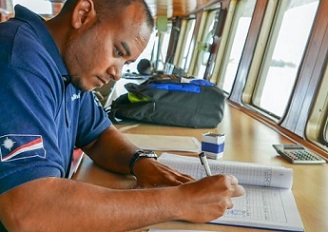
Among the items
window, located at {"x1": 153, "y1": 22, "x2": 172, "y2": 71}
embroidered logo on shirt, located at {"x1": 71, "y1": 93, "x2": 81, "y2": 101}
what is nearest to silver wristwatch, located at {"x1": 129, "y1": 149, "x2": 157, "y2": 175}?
embroidered logo on shirt, located at {"x1": 71, "y1": 93, "x2": 81, "y2": 101}

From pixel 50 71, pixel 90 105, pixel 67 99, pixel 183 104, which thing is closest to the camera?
pixel 50 71

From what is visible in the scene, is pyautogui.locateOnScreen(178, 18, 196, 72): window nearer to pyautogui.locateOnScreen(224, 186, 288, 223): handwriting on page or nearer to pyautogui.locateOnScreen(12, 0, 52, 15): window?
pyautogui.locateOnScreen(12, 0, 52, 15): window

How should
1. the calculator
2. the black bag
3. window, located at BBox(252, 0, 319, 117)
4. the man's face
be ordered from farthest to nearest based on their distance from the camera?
window, located at BBox(252, 0, 319, 117) < the black bag < the calculator < the man's face

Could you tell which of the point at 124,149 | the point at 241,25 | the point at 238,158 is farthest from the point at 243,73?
the point at 124,149

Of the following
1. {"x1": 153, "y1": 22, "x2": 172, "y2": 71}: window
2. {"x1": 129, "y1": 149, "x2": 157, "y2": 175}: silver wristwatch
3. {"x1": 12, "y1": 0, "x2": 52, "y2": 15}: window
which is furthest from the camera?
{"x1": 153, "y1": 22, "x2": 172, "y2": 71}: window

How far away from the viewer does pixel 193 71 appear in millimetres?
5590

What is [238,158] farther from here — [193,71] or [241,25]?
[193,71]

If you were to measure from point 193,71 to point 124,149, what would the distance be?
14.0 ft

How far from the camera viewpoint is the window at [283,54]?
7.48ft

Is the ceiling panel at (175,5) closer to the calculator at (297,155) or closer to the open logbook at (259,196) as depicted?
the calculator at (297,155)

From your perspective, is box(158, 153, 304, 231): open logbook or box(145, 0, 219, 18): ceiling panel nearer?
box(158, 153, 304, 231): open logbook

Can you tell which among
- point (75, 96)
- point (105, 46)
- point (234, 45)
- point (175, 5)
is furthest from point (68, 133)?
point (175, 5)

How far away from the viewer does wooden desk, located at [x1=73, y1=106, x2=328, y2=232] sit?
3.25ft

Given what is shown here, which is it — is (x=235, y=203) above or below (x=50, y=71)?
below
